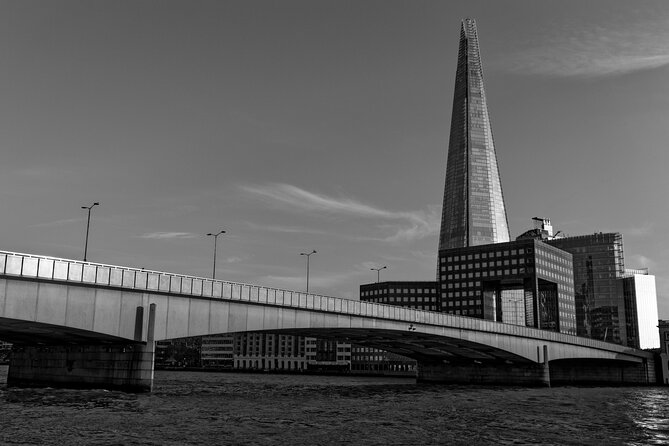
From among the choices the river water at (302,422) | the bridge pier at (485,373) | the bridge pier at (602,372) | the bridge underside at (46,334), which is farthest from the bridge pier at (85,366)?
the bridge pier at (602,372)

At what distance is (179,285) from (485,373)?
235 ft

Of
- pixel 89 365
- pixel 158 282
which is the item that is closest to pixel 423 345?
pixel 89 365

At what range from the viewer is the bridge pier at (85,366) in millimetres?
57500

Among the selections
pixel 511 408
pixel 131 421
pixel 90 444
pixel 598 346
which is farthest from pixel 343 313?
pixel 598 346

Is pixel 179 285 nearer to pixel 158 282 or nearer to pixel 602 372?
pixel 158 282

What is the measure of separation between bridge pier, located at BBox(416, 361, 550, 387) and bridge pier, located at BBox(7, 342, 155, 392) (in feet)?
231

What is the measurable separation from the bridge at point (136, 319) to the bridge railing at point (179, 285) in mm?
81

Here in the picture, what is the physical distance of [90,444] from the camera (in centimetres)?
3180

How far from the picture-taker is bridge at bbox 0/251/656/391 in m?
51.5

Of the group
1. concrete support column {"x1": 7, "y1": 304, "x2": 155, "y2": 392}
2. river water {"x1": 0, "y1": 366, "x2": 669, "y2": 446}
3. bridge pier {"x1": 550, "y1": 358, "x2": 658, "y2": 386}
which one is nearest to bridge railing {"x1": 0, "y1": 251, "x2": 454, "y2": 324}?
concrete support column {"x1": 7, "y1": 304, "x2": 155, "y2": 392}

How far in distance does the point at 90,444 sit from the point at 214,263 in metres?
57.6

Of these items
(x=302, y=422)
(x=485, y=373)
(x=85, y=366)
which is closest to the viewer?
(x=302, y=422)

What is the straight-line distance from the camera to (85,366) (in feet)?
210

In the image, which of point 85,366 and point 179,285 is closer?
point 179,285
